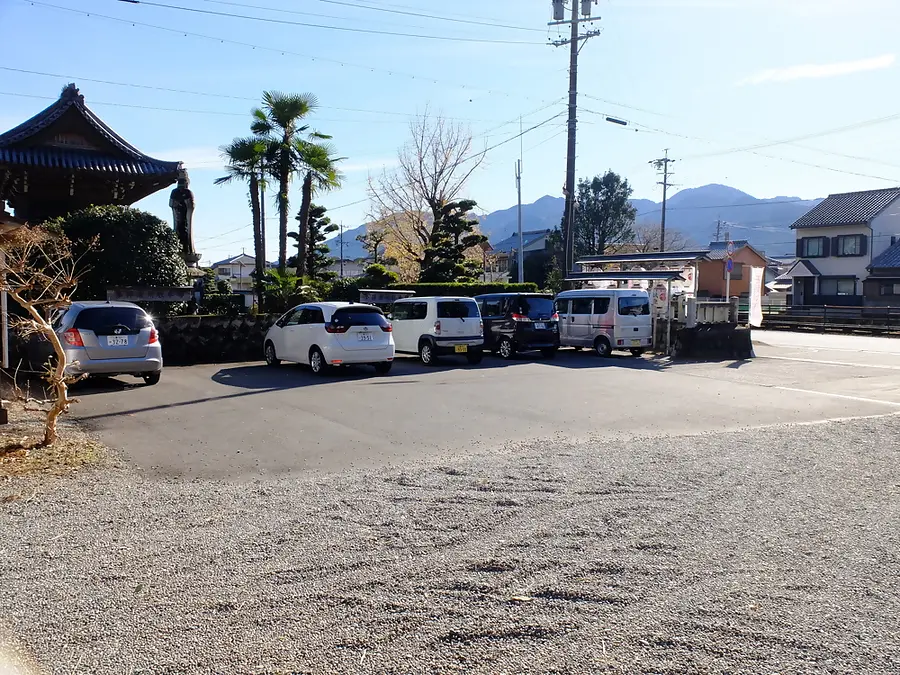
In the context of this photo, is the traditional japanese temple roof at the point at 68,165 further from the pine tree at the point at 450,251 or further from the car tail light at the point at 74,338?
the pine tree at the point at 450,251

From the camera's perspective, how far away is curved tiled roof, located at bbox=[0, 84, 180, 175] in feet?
64.8

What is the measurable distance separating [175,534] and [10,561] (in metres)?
0.94

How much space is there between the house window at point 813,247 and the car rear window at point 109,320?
1795 inches

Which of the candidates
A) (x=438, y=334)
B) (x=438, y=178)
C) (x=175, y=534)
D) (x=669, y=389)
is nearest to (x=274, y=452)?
(x=175, y=534)

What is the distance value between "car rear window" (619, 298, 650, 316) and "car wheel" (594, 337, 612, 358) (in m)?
0.86

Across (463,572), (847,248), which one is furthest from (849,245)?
(463,572)

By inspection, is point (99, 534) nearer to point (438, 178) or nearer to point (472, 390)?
point (472, 390)

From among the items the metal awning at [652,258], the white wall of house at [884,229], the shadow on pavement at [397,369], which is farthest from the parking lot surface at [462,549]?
the white wall of house at [884,229]

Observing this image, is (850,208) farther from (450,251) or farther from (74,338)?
(74,338)

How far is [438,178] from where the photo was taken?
42594mm

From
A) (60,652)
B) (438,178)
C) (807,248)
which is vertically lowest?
(60,652)

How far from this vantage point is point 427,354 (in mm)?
17016

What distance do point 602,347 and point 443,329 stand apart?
495cm

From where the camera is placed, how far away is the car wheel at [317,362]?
14305 millimetres
